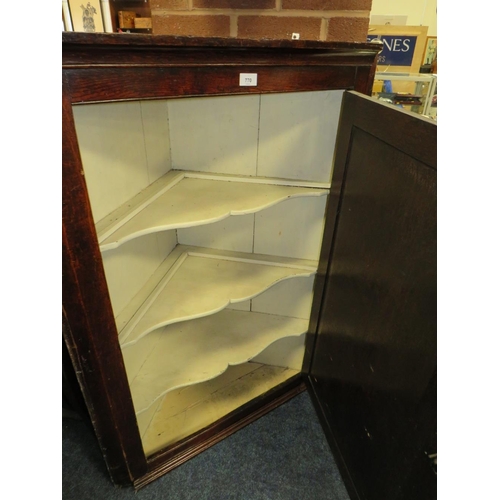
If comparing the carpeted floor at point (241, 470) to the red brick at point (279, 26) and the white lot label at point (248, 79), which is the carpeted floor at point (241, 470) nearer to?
the white lot label at point (248, 79)

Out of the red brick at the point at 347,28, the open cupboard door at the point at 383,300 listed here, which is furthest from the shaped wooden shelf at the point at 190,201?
the red brick at the point at 347,28

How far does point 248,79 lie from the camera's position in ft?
2.89

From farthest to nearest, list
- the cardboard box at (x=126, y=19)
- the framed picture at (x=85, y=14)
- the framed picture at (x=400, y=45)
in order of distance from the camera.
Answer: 1. the framed picture at (x=400, y=45)
2. the cardboard box at (x=126, y=19)
3. the framed picture at (x=85, y=14)

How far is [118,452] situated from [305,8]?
5.27 feet

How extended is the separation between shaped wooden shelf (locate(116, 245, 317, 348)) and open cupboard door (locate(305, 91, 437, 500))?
261 millimetres

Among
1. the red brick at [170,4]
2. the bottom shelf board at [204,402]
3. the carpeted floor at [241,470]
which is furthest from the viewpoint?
the bottom shelf board at [204,402]

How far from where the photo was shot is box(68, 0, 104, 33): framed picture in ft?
6.15

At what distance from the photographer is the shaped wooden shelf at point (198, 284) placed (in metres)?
1.19

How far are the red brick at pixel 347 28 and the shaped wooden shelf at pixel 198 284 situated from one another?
866 millimetres

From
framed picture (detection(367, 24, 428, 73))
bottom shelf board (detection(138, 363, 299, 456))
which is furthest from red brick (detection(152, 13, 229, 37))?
framed picture (detection(367, 24, 428, 73))

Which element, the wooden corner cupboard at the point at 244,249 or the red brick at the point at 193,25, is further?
the red brick at the point at 193,25

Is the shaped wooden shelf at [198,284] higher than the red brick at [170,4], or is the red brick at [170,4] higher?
the red brick at [170,4]

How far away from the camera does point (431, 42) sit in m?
2.75

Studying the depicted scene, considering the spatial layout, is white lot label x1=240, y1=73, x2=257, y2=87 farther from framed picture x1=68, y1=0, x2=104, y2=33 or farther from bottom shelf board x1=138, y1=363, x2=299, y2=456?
framed picture x1=68, y1=0, x2=104, y2=33
